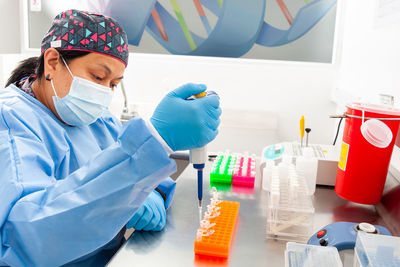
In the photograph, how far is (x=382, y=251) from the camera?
65cm

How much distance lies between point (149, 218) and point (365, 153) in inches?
28.9

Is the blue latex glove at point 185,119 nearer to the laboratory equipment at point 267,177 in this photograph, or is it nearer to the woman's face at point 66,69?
the woman's face at point 66,69

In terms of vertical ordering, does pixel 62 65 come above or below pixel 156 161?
above

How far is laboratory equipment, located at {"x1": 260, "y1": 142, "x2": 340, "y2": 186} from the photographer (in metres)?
1.39

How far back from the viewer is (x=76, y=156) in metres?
1.10

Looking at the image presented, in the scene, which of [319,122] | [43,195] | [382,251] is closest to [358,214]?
[382,251]

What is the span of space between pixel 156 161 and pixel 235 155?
989mm

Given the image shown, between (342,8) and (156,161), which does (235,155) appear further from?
(342,8)

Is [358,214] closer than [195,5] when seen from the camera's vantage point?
Yes

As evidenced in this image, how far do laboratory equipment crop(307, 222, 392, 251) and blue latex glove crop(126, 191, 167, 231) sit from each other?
1.45 ft

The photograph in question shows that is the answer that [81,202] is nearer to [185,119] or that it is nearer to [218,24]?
[185,119]

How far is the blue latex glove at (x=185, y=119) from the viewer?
31.9 inches

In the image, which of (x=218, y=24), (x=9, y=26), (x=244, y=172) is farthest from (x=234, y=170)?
(x=9, y=26)

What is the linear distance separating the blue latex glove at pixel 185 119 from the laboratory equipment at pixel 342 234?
40 centimetres
